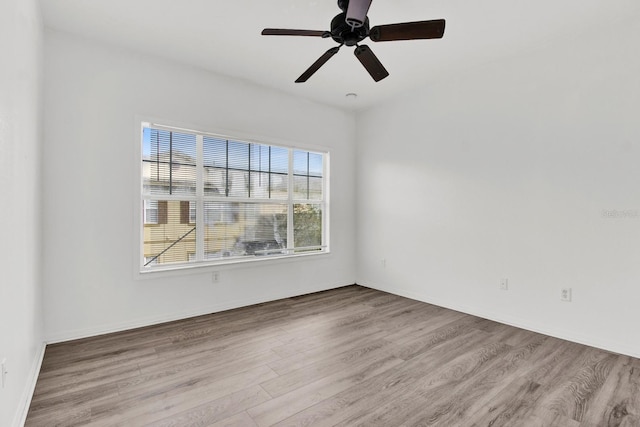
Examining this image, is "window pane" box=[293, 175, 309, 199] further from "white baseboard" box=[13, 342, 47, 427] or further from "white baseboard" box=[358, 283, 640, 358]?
"white baseboard" box=[13, 342, 47, 427]

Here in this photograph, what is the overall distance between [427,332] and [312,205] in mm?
2320

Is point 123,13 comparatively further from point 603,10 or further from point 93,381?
point 603,10

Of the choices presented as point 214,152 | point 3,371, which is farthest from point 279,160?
point 3,371

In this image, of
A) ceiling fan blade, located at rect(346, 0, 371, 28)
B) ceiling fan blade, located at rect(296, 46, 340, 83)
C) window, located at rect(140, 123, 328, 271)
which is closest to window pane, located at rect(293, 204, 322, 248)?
window, located at rect(140, 123, 328, 271)

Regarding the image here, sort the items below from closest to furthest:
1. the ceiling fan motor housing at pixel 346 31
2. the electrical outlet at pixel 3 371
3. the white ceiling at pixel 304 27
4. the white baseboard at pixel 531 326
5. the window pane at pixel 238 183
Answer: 1. the electrical outlet at pixel 3 371
2. the ceiling fan motor housing at pixel 346 31
3. the white ceiling at pixel 304 27
4. the white baseboard at pixel 531 326
5. the window pane at pixel 238 183

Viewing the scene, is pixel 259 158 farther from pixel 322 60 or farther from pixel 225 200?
pixel 322 60

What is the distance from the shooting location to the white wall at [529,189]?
264 cm

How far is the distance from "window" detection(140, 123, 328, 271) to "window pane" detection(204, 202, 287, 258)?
1 centimetres

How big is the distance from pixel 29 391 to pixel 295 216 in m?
3.06

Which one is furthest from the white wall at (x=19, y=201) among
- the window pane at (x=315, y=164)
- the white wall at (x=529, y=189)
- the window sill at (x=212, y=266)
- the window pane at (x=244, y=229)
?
the white wall at (x=529, y=189)

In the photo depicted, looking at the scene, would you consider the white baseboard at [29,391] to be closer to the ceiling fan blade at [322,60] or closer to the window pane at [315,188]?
the ceiling fan blade at [322,60]

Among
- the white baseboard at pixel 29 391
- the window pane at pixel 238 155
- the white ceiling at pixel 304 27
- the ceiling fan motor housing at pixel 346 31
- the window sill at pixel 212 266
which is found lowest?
the white baseboard at pixel 29 391

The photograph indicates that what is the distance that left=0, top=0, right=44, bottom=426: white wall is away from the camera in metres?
1.48

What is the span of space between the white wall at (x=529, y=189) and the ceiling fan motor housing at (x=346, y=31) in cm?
197
